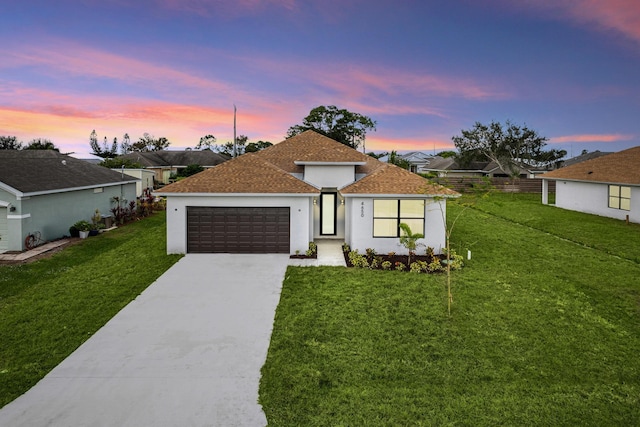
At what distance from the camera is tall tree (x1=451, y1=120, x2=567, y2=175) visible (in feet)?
192

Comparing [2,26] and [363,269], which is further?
[2,26]

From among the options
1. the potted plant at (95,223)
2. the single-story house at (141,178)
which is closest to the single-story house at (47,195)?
the potted plant at (95,223)

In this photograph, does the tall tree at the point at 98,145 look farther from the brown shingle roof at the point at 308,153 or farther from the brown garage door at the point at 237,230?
the brown garage door at the point at 237,230

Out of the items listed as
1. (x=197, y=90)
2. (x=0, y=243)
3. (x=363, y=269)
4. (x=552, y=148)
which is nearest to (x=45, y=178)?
(x=0, y=243)

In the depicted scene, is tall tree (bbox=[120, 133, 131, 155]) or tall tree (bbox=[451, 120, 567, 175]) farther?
tall tree (bbox=[120, 133, 131, 155])

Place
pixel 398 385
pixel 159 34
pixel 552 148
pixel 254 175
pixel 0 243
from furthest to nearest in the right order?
pixel 552 148
pixel 159 34
pixel 254 175
pixel 0 243
pixel 398 385

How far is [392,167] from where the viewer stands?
17078 mm

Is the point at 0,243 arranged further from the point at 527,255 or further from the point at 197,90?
the point at 527,255

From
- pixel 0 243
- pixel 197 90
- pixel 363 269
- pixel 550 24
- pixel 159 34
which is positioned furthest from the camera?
pixel 197 90

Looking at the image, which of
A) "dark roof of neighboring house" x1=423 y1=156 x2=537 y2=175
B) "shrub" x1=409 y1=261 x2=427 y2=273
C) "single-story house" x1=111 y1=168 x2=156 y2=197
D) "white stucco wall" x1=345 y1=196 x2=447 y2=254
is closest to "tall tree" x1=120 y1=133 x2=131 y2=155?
"single-story house" x1=111 y1=168 x2=156 y2=197

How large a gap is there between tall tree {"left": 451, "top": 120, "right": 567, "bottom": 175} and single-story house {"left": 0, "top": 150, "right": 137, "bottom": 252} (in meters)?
53.2

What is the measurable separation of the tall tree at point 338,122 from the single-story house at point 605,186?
1133 inches

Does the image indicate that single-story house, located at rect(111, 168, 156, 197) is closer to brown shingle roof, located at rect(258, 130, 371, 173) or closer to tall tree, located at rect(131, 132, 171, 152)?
brown shingle roof, located at rect(258, 130, 371, 173)

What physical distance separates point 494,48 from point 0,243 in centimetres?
3119
